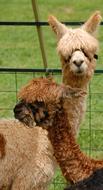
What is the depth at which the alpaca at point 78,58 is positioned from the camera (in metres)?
5.77

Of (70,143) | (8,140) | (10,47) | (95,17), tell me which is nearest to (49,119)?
(70,143)

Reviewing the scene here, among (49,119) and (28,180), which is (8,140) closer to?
(28,180)

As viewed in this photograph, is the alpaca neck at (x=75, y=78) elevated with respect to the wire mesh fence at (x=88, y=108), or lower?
elevated

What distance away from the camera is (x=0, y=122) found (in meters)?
5.82

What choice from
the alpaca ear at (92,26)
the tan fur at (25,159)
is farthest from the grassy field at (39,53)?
the tan fur at (25,159)

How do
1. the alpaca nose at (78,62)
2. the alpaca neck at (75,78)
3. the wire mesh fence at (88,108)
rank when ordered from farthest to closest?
1. the wire mesh fence at (88,108)
2. the alpaca neck at (75,78)
3. the alpaca nose at (78,62)

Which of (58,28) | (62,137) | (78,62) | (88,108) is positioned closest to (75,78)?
(78,62)

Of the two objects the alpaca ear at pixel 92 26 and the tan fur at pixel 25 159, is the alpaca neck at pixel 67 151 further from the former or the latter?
the alpaca ear at pixel 92 26

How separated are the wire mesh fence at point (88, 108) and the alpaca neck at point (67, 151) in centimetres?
190

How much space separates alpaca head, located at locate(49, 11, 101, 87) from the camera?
5.75 meters

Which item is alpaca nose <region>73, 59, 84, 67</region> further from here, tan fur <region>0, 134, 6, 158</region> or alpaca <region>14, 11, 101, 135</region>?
tan fur <region>0, 134, 6, 158</region>

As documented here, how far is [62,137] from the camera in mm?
4957

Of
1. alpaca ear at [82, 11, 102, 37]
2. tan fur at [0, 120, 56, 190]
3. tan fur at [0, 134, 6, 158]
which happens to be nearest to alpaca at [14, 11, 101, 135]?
alpaca ear at [82, 11, 102, 37]

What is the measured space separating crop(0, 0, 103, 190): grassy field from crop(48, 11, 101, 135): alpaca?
2.14 feet
